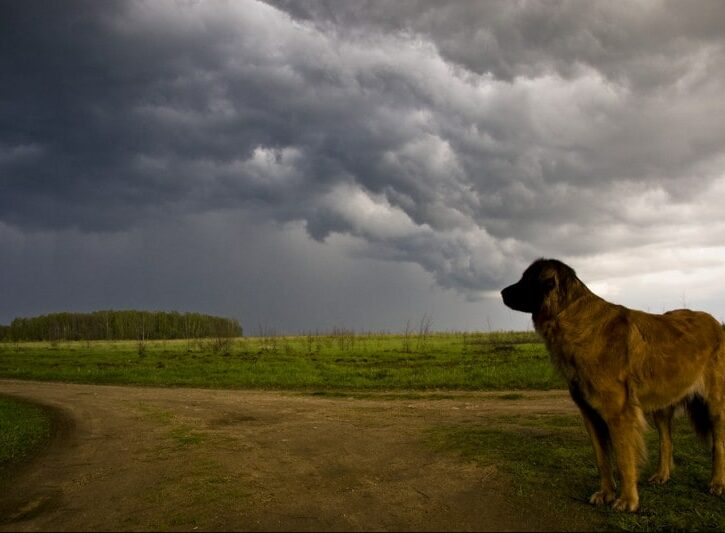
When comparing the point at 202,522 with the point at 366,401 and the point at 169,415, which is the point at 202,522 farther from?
the point at 366,401

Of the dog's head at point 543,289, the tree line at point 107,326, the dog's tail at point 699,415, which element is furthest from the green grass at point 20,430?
the tree line at point 107,326

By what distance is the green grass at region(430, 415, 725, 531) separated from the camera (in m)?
5.11

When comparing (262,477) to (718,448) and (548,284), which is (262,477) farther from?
(718,448)

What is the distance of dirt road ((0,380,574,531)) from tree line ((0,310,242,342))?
376 feet

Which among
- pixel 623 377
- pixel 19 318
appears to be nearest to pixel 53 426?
pixel 623 377

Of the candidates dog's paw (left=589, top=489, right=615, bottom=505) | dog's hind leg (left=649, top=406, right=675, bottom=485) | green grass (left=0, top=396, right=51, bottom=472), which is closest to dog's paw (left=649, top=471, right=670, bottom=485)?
dog's hind leg (left=649, top=406, right=675, bottom=485)

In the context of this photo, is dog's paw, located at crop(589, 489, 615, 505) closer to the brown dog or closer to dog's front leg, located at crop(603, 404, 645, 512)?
the brown dog

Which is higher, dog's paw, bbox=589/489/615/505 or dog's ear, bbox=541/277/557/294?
dog's ear, bbox=541/277/557/294

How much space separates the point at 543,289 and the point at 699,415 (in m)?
2.41

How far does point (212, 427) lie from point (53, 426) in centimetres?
440

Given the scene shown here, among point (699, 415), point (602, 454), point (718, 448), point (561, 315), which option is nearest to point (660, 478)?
point (718, 448)

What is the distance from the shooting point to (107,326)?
121938 mm

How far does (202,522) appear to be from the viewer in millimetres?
5246

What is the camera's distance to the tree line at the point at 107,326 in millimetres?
122625
